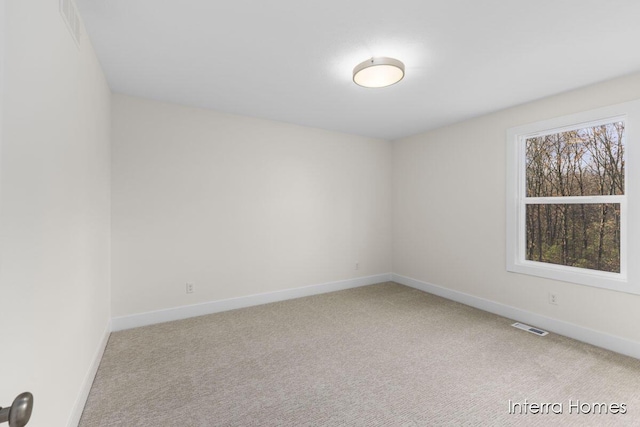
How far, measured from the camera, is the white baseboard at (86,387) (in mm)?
1675

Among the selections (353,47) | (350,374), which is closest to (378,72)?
(353,47)

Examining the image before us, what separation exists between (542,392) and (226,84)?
3555 millimetres

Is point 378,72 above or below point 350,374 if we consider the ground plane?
above

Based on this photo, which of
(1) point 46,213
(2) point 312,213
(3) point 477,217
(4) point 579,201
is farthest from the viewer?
(2) point 312,213

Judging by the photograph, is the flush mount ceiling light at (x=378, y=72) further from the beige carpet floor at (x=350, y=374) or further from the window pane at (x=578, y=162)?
the beige carpet floor at (x=350, y=374)

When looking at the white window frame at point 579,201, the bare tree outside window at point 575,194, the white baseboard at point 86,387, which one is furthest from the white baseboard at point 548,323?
the white baseboard at point 86,387

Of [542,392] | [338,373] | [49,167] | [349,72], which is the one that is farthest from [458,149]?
[49,167]

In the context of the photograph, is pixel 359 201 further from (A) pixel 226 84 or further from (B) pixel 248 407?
(B) pixel 248 407

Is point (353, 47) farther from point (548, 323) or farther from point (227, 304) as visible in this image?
point (548, 323)

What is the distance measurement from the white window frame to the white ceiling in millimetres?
331

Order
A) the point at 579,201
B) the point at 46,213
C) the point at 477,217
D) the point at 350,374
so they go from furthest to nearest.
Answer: the point at 477,217 < the point at 579,201 < the point at 350,374 < the point at 46,213

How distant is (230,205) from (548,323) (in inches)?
148

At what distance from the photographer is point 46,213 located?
131cm

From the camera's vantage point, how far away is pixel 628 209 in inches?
99.9
